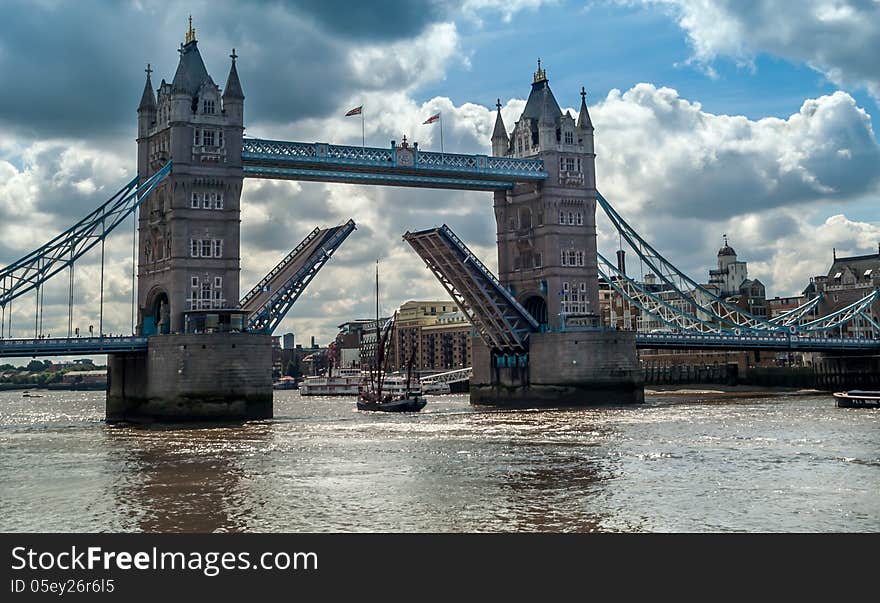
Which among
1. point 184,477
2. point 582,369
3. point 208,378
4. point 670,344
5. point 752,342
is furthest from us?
point 752,342

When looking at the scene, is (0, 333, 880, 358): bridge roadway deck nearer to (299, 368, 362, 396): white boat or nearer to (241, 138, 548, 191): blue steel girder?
(241, 138, 548, 191): blue steel girder

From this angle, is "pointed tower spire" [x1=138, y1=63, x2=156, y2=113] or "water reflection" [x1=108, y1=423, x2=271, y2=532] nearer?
"water reflection" [x1=108, y1=423, x2=271, y2=532]

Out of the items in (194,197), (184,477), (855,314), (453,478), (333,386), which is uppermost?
(194,197)

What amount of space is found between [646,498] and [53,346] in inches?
1775

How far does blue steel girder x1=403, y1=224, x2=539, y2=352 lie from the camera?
76.1 m

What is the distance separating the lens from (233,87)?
6925cm

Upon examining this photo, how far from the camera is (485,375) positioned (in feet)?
285

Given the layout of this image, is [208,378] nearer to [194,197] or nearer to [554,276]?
[194,197]

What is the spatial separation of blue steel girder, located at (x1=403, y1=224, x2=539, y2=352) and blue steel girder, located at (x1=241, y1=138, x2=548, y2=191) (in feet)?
15.4

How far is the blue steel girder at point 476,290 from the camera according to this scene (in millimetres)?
76062

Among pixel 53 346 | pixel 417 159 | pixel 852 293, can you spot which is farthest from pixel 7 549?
pixel 852 293

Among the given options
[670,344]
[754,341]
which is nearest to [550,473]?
[670,344]

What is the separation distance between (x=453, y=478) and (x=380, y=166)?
43510 mm

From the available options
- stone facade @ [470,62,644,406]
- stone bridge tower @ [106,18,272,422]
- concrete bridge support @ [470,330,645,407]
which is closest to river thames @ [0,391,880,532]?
stone bridge tower @ [106,18,272,422]
